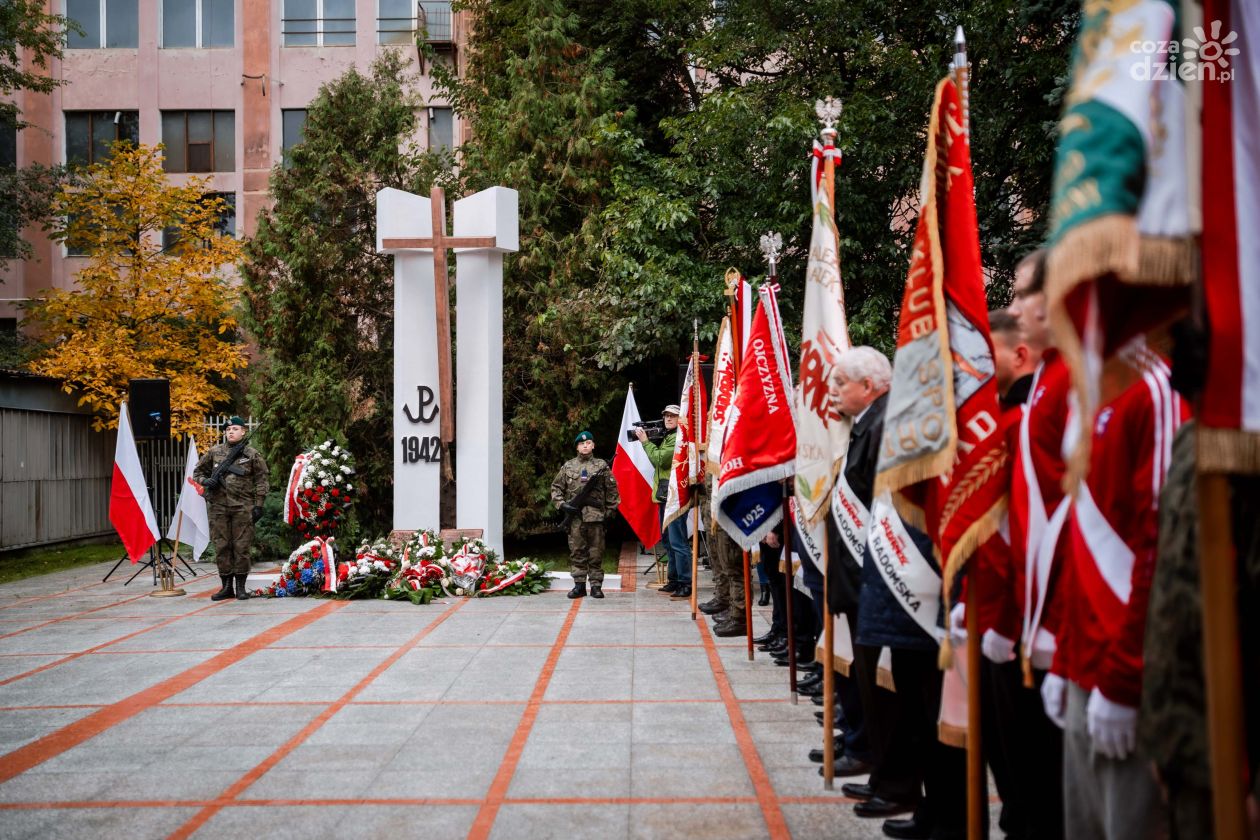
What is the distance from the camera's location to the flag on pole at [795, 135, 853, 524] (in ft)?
18.2

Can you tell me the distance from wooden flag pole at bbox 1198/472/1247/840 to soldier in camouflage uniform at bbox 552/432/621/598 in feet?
35.1

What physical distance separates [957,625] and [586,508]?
8.98 meters

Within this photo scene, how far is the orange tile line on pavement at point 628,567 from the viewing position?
1409 centimetres

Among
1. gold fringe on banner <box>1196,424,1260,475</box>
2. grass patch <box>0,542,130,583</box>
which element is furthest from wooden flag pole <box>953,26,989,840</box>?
grass patch <box>0,542,130,583</box>

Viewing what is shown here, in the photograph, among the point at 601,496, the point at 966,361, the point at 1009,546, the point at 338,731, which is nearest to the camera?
the point at 1009,546

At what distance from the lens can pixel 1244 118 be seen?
1883 mm

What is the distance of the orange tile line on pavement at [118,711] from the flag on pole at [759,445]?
13.0 ft

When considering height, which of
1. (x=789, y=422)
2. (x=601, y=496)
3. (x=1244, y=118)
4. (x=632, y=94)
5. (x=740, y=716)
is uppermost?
(x=632, y=94)

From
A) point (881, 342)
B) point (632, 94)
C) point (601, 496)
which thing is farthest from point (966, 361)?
point (632, 94)

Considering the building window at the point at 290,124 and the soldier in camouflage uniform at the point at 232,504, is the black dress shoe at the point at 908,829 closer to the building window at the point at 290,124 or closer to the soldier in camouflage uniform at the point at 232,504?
the soldier in camouflage uniform at the point at 232,504

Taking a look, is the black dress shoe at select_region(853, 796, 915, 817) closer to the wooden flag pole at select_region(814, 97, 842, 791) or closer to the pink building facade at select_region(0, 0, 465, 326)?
the wooden flag pole at select_region(814, 97, 842, 791)

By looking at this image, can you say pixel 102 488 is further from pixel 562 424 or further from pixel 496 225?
pixel 496 225

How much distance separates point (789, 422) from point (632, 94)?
1439 centimetres

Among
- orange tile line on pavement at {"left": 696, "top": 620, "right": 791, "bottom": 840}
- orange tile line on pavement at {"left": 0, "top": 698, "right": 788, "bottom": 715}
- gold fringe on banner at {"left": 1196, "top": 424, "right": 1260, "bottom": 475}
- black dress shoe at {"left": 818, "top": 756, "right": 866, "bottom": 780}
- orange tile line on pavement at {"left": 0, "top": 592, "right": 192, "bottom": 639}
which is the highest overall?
gold fringe on banner at {"left": 1196, "top": 424, "right": 1260, "bottom": 475}
